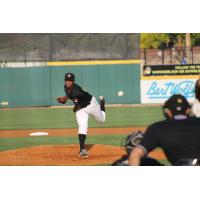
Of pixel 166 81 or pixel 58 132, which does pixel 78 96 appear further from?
pixel 58 132

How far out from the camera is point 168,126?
18.8ft

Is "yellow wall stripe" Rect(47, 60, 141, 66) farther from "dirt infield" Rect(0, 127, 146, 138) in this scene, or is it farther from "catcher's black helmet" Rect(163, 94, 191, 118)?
"catcher's black helmet" Rect(163, 94, 191, 118)

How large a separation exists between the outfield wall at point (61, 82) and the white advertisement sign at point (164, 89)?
20cm

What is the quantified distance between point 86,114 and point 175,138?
511 cm

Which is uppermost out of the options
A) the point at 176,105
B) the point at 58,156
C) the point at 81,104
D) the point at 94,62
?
the point at 94,62

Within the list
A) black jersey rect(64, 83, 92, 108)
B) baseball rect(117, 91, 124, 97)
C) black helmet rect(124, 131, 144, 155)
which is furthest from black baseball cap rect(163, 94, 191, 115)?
baseball rect(117, 91, 124, 97)

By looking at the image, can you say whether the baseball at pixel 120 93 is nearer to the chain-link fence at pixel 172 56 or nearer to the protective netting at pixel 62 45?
the protective netting at pixel 62 45

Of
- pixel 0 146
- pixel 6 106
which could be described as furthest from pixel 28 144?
pixel 6 106

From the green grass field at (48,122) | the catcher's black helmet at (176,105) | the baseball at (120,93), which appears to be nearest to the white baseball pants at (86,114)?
the green grass field at (48,122)

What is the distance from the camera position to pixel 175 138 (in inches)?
225

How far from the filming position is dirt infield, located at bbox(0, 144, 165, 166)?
10.0 metres

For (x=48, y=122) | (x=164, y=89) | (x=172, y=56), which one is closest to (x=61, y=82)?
(x=48, y=122)

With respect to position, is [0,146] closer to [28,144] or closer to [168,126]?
[28,144]

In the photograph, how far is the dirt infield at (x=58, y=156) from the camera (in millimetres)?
10016
